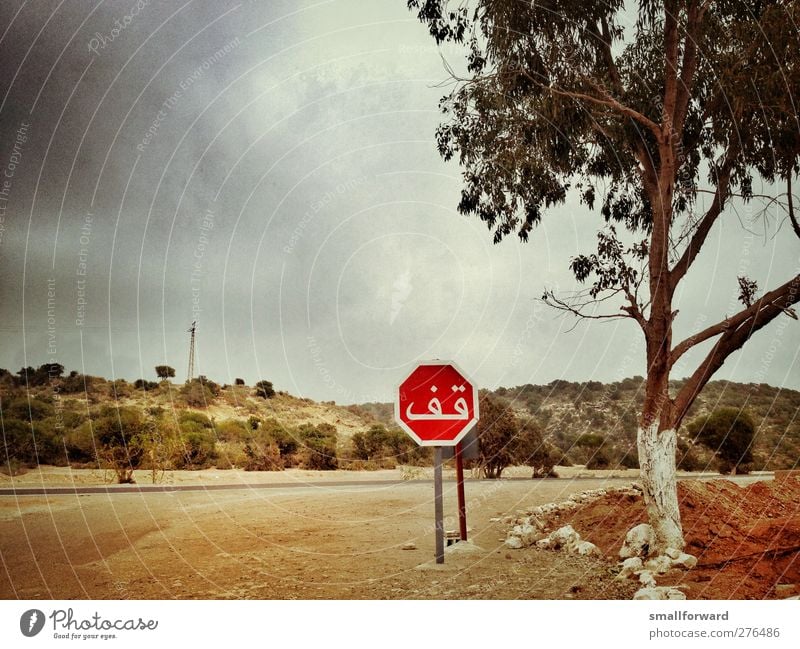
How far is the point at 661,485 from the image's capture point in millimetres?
6523

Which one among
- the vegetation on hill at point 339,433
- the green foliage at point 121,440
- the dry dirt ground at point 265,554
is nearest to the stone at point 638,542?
the dry dirt ground at point 265,554

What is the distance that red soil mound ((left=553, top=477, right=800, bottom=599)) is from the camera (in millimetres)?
5797

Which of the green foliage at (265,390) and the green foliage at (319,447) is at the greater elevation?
the green foliage at (265,390)

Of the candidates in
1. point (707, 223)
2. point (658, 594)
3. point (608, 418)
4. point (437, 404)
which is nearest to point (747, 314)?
point (707, 223)

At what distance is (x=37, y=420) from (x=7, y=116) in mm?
6146

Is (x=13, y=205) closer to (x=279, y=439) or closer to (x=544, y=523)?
(x=544, y=523)

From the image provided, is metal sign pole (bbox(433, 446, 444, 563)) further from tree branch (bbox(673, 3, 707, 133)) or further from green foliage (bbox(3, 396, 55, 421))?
green foliage (bbox(3, 396, 55, 421))

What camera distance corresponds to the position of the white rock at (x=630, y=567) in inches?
237

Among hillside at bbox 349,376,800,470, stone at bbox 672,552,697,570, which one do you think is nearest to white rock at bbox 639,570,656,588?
stone at bbox 672,552,697,570

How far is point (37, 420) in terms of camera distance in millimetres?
11172

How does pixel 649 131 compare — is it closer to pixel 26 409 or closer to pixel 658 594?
pixel 658 594

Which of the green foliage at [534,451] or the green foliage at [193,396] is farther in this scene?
the green foliage at [193,396]

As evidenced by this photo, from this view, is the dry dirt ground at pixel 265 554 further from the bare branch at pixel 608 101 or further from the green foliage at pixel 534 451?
the bare branch at pixel 608 101

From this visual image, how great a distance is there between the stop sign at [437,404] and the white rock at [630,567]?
2.17 metres
